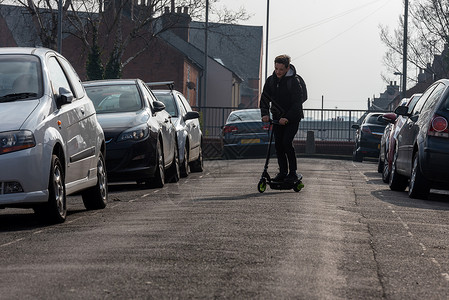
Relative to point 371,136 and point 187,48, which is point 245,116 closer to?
point 371,136

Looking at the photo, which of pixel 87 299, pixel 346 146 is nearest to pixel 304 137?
pixel 346 146

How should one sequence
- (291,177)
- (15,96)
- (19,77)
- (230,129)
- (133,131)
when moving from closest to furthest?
(15,96) → (19,77) → (291,177) → (133,131) → (230,129)

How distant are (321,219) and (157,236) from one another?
7.00 feet

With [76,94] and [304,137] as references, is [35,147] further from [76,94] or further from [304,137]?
[304,137]

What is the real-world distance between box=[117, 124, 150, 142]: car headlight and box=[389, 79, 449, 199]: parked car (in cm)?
372

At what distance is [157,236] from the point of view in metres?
8.12

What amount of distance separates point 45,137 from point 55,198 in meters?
0.58

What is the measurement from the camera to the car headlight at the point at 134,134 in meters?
14.4

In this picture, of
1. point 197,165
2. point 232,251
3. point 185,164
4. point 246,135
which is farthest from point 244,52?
point 232,251

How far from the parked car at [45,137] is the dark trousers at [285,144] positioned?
321cm

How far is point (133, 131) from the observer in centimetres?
1448

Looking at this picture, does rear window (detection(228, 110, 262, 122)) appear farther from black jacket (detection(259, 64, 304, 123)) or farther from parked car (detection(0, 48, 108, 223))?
parked car (detection(0, 48, 108, 223))

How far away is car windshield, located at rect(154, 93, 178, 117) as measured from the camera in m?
18.6

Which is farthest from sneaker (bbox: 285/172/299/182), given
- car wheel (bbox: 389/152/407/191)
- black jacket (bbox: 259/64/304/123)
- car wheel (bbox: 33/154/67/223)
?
car wheel (bbox: 33/154/67/223)
